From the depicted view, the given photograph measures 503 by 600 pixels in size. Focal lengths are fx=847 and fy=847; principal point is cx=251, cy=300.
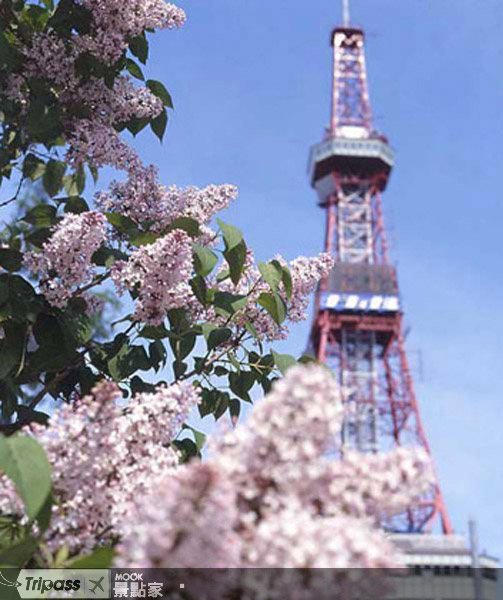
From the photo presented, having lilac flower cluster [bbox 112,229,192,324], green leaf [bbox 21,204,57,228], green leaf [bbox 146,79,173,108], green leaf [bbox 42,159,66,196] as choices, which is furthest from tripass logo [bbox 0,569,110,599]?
green leaf [bbox 146,79,173,108]

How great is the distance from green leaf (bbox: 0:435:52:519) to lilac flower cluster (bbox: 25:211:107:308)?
5.47ft

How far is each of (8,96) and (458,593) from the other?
30.9 m

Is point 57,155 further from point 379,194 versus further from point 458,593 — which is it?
point 379,194

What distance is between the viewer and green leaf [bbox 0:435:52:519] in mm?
1438

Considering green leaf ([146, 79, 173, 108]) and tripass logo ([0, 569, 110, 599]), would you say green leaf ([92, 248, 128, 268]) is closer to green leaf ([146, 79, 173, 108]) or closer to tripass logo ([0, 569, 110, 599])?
green leaf ([146, 79, 173, 108])

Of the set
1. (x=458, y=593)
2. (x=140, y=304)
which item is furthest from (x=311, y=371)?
(x=458, y=593)

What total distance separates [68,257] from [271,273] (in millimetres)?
796

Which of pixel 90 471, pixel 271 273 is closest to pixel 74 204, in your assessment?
pixel 271 273

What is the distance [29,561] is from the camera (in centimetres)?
182

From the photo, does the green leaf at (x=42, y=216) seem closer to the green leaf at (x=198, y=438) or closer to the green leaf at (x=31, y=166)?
the green leaf at (x=31, y=166)

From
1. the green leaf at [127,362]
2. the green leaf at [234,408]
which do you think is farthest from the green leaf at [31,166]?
the green leaf at [234,408]

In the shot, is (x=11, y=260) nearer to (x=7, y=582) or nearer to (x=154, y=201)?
(x=154, y=201)

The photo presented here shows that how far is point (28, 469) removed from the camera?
1.48 m

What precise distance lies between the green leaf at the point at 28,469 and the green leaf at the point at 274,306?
6.42ft
